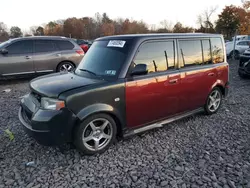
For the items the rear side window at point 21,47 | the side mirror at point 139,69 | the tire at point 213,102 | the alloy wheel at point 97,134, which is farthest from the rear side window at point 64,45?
the alloy wheel at point 97,134

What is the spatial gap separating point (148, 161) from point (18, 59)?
6.98 meters

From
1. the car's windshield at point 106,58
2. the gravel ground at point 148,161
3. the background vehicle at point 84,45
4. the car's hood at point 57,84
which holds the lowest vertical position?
the gravel ground at point 148,161

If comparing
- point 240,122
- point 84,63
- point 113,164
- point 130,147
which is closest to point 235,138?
point 240,122

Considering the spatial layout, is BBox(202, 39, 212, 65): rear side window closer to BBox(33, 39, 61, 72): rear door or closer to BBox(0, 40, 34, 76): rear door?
BBox(33, 39, 61, 72): rear door

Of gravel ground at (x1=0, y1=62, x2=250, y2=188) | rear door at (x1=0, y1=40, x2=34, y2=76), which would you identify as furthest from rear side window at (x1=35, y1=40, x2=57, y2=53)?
gravel ground at (x1=0, y1=62, x2=250, y2=188)

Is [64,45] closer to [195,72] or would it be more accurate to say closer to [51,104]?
[195,72]

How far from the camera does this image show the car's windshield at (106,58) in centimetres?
361

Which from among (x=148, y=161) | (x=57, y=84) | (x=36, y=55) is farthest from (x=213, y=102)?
(x=36, y=55)

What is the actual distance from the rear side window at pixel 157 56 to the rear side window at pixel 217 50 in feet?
4.46

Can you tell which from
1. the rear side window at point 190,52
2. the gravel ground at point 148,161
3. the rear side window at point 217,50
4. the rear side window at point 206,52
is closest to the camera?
the gravel ground at point 148,161

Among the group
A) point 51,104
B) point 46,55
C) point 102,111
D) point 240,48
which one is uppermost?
point 240,48

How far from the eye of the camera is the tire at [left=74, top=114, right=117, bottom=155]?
3258 millimetres

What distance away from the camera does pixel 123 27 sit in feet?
220

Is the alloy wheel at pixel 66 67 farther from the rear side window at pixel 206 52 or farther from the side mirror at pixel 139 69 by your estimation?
the side mirror at pixel 139 69
